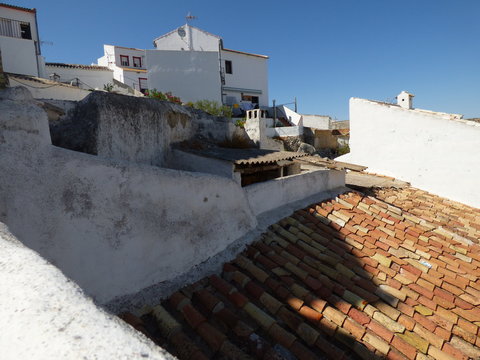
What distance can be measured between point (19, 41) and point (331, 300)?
1055 inches

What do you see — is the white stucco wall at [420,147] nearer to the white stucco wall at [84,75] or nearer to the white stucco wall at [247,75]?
the white stucco wall at [247,75]

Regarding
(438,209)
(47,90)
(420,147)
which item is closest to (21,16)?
(47,90)

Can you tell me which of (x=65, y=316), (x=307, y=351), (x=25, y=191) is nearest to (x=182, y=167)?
(x=25, y=191)

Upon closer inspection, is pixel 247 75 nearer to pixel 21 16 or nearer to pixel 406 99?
pixel 21 16

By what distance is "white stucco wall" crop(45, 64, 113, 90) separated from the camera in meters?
→ 24.9

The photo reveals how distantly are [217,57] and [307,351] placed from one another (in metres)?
24.7

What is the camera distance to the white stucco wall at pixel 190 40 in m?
27.5

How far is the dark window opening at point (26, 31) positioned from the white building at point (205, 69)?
352 inches

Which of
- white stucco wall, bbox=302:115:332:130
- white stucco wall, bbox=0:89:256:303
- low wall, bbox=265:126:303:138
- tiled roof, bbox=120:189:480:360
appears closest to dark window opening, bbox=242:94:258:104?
white stucco wall, bbox=302:115:332:130

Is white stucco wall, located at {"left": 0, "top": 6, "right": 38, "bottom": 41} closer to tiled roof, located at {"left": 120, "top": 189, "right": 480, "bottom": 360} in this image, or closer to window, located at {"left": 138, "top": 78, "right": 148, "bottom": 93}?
window, located at {"left": 138, "top": 78, "right": 148, "bottom": 93}

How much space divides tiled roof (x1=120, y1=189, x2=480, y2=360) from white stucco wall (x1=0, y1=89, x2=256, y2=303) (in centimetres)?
42

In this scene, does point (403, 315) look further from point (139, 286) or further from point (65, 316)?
point (65, 316)

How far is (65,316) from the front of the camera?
956 mm

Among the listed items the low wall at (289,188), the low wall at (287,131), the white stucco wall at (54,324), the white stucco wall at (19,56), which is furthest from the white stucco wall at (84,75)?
the white stucco wall at (54,324)
